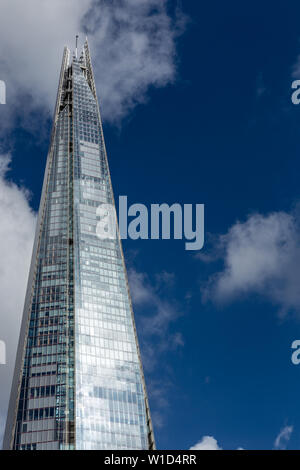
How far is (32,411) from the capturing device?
168 m

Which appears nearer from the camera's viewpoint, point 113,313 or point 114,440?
point 114,440
